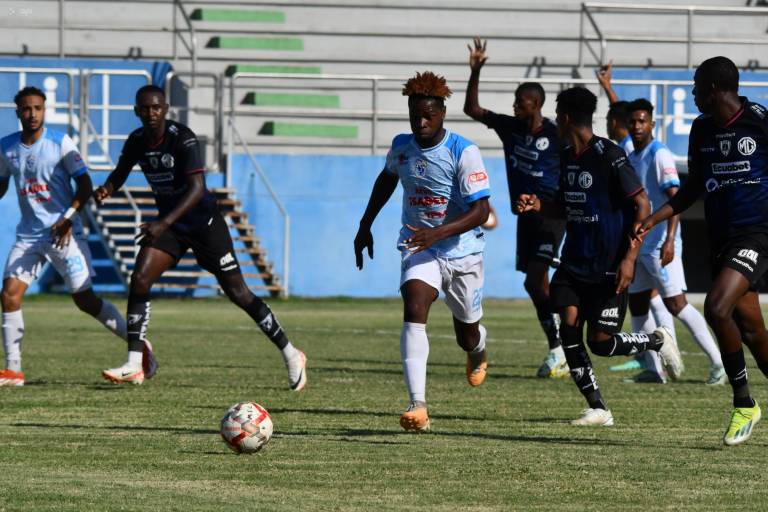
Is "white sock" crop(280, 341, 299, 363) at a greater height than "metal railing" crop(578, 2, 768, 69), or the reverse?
"metal railing" crop(578, 2, 768, 69)

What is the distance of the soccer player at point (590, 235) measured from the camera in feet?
30.5

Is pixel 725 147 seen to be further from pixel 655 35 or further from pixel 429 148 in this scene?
pixel 655 35

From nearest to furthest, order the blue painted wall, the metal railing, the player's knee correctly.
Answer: the player's knee
the blue painted wall
the metal railing

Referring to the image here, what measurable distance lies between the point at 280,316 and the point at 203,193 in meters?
10.6

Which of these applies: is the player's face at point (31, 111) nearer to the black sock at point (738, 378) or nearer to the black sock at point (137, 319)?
the black sock at point (137, 319)

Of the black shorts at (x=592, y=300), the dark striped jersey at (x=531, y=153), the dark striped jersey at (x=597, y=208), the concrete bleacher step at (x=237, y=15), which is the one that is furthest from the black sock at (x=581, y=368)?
the concrete bleacher step at (x=237, y=15)

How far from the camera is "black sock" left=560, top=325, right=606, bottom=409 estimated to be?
9.32 m

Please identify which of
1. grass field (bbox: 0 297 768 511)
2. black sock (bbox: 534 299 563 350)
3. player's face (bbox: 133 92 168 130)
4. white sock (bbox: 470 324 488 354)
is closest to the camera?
grass field (bbox: 0 297 768 511)

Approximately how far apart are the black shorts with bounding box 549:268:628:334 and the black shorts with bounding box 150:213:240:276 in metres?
3.24

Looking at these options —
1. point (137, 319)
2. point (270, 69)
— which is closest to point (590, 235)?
point (137, 319)

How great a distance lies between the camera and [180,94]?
2775 centimetres

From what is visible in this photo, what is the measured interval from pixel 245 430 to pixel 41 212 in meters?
5.02

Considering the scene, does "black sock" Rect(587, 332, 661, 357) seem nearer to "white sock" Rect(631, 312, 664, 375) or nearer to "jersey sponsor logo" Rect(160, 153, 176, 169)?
"white sock" Rect(631, 312, 664, 375)

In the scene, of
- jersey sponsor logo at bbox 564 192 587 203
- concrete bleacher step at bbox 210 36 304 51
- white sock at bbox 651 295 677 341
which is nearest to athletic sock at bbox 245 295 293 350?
jersey sponsor logo at bbox 564 192 587 203
